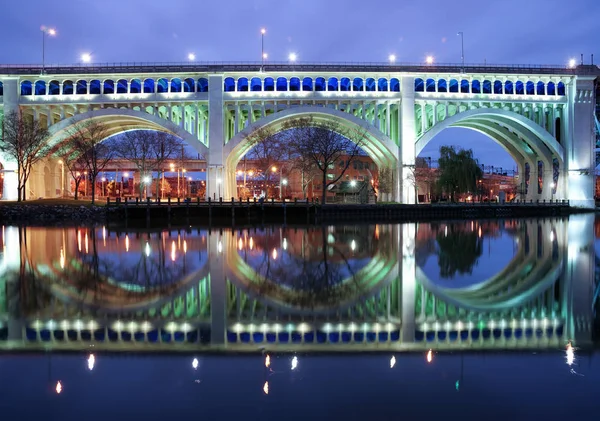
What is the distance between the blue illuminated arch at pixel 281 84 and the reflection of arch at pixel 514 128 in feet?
53.9

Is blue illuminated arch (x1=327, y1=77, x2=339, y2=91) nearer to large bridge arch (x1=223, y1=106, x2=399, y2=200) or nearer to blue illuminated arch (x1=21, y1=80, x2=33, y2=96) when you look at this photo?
large bridge arch (x1=223, y1=106, x2=399, y2=200)

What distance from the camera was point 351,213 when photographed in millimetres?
45188

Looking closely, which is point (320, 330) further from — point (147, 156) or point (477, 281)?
point (147, 156)

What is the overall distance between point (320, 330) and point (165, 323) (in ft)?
9.74

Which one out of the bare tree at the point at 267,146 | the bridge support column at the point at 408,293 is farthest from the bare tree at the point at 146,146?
the bridge support column at the point at 408,293

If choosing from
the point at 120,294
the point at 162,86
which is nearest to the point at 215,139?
the point at 162,86

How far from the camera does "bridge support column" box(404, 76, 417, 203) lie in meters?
50.1

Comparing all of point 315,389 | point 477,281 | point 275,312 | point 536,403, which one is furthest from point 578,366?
point 477,281

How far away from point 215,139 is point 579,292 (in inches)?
1732

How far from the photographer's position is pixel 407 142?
167ft

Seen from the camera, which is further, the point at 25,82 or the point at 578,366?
the point at 25,82

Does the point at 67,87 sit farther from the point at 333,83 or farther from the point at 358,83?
the point at 358,83

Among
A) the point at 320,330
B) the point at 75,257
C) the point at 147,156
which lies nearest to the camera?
the point at 320,330

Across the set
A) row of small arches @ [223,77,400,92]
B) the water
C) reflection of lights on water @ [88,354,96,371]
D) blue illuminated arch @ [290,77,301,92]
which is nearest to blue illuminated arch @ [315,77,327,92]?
row of small arches @ [223,77,400,92]
